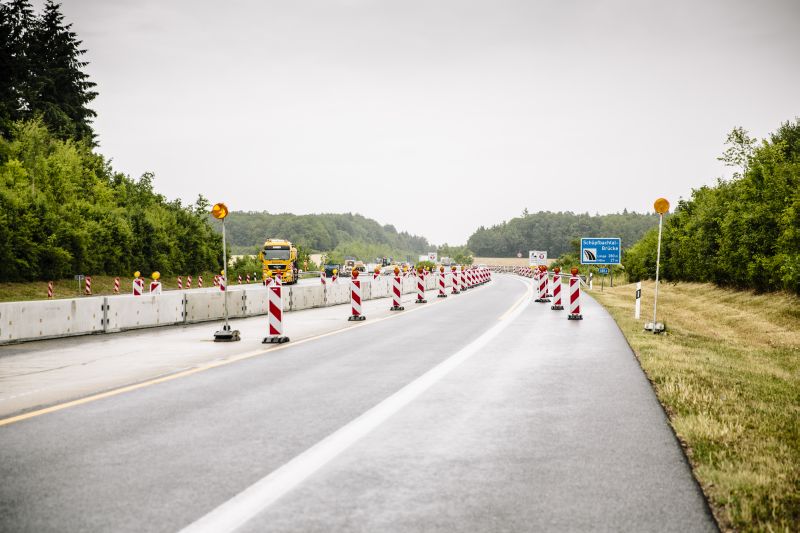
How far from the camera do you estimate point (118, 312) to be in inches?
599

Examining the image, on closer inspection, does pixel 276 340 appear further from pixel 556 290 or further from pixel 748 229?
pixel 748 229

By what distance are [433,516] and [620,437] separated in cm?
252

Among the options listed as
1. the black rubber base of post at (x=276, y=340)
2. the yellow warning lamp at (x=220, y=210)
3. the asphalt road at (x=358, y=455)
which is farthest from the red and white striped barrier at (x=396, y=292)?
the asphalt road at (x=358, y=455)

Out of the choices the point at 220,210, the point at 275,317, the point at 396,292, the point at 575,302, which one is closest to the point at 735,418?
the point at 275,317

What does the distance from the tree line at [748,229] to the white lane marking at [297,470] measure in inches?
808

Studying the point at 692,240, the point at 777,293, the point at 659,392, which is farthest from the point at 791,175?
the point at 659,392

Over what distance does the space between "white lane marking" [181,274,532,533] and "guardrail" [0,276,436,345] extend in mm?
9344

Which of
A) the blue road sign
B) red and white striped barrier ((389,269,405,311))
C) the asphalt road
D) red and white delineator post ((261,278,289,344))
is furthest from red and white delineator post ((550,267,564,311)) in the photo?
the blue road sign

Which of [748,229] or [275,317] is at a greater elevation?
[748,229]

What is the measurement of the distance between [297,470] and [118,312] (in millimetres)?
12188

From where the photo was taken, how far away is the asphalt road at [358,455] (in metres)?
3.77

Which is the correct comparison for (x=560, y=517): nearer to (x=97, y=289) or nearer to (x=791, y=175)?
(x=791, y=175)

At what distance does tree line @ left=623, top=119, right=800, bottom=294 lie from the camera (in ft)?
81.3

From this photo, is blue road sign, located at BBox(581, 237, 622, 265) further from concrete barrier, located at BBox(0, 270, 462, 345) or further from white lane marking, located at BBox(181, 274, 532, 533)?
white lane marking, located at BBox(181, 274, 532, 533)
